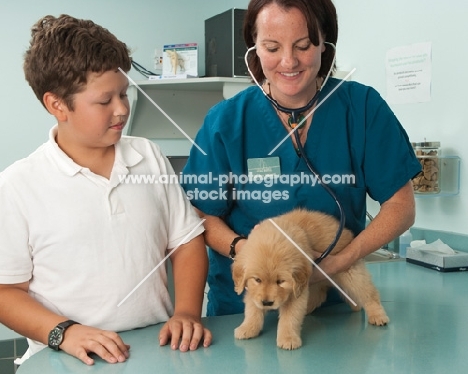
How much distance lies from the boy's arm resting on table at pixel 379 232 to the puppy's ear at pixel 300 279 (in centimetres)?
8

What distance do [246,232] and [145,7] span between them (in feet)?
7.25

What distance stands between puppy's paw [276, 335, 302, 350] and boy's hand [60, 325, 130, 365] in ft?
0.91

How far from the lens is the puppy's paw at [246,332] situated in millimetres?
1113

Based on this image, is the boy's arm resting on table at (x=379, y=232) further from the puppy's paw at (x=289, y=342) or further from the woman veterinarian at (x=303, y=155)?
the puppy's paw at (x=289, y=342)

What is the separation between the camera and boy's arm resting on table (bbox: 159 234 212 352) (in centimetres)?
108

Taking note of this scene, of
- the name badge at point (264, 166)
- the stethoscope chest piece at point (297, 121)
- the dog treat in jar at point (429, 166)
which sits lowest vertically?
the dog treat in jar at point (429, 166)

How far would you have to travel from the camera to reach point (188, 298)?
4.00 feet

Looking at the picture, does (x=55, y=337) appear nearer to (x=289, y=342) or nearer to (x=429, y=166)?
(x=289, y=342)

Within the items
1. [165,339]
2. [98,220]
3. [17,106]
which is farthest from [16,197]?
[17,106]

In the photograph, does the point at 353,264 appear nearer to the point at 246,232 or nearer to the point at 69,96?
the point at 246,232

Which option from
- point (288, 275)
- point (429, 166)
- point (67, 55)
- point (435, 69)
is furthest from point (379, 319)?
point (435, 69)

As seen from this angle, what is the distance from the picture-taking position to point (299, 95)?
130cm

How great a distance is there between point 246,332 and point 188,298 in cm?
17

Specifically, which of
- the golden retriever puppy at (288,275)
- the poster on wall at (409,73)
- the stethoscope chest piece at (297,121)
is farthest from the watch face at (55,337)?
the poster on wall at (409,73)
